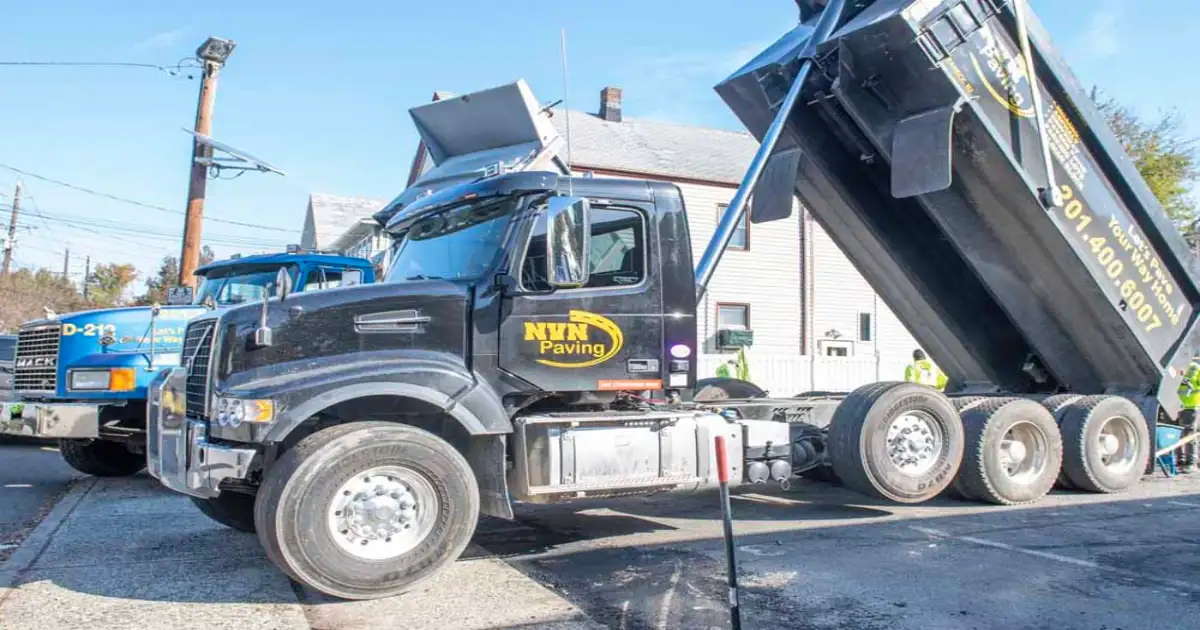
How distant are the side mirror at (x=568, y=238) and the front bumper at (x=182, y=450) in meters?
1.98

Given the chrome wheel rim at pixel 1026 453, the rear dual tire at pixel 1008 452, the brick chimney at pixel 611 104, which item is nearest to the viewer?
the rear dual tire at pixel 1008 452

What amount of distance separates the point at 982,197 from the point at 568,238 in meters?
4.22

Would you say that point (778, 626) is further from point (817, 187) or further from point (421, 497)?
point (817, 187)

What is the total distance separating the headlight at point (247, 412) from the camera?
496 cm

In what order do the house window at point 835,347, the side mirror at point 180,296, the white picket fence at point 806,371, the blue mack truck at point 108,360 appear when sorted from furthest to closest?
the house window at point 835,347 < the white picket fence at point 806,371 < the side mirror at point 180,296 < the blue mack truck at point 108,360

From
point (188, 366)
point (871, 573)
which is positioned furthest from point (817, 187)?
point (188, 366)

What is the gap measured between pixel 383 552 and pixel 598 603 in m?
1.19

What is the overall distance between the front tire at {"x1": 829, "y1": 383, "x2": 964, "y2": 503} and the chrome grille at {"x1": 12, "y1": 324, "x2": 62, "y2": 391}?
297 inches

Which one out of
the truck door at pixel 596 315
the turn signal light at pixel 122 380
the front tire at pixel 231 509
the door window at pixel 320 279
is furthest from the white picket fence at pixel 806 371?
the front tire at pixel 231 509

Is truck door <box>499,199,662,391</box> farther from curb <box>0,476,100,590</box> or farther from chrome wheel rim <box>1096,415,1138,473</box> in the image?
chrome wheel rim <box>1096,415,1138,473</box>

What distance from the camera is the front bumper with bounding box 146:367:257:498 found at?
5.01 m

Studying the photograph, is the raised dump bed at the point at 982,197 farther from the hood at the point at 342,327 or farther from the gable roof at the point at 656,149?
the gable roof at the point at 656,149

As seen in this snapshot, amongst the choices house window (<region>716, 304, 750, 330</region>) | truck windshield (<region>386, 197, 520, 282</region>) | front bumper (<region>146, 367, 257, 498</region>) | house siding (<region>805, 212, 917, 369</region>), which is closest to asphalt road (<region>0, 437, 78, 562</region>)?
front bumper (<region>146, 367, 257, 498</region>)

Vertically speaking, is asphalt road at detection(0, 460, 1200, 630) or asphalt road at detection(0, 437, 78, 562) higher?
asphalt road at detection(0, 437, 78, 562)
